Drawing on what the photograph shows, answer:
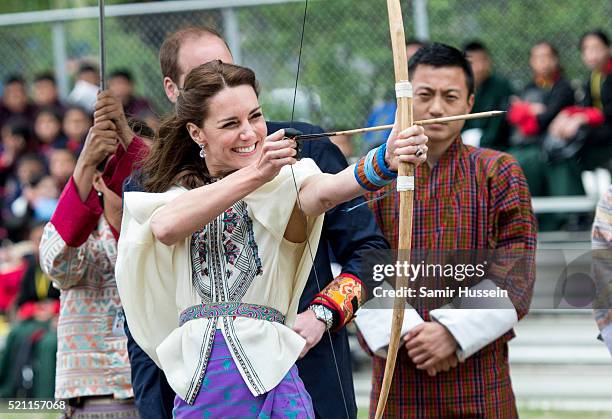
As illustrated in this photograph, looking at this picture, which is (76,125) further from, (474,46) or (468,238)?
(468,238)

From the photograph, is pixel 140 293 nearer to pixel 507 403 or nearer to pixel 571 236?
pixel 507 403

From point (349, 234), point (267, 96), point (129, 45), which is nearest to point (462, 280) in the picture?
point (349, 234)

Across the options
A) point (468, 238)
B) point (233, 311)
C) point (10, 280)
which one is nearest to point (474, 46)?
point (10, 280)

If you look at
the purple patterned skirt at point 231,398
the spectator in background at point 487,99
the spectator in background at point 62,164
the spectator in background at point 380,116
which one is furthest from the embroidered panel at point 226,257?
the spectator in background at point 62,164

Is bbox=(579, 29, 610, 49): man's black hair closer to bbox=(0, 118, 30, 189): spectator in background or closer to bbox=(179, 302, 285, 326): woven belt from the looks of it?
bbox=(0, 118, 30, 189): spectator in background

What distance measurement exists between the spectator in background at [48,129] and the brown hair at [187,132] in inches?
226

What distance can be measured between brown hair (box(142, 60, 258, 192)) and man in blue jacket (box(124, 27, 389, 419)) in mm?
141

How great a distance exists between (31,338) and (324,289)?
479 centimetres

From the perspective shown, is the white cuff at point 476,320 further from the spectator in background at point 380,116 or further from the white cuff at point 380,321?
the spectator in background at point 380,116

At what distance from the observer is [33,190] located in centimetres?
924

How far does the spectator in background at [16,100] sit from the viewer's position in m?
9.66

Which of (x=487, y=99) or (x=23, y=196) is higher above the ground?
(x=487, y=99)

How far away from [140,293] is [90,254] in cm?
91

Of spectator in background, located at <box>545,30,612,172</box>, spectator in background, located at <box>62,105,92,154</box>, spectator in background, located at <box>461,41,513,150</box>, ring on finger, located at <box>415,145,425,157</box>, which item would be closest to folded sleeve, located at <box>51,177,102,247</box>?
ring on finger, located at <box>415,145,425,157</box>
